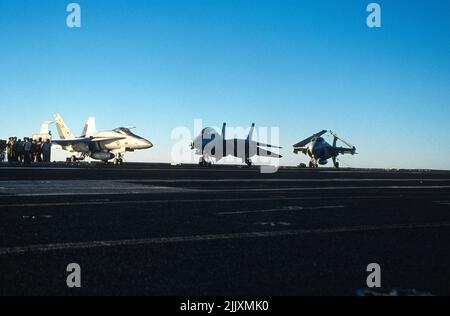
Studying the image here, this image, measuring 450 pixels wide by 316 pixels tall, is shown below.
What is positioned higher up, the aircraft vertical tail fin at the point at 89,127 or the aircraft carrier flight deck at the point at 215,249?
the aircraft vertical tail fin at the point at 89,127

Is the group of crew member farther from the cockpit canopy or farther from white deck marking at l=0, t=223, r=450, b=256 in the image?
white deck marking at l=0, t=223, r=450, b=256

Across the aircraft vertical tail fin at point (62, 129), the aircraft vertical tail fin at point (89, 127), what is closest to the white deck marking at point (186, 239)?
the aircraft vertical tail fin at point (89, 127)

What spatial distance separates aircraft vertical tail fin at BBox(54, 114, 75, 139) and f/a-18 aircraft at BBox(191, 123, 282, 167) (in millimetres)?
20001

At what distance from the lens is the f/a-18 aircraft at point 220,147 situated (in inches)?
1617

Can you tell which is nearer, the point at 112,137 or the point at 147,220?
the point at 147,220

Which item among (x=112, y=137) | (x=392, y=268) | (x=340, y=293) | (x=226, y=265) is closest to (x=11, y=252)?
(x=226, y=265)

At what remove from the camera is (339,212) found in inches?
385

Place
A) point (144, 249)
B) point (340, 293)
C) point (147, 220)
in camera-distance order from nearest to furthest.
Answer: point (340, 293)
point (144, 249)
point (147, 220)

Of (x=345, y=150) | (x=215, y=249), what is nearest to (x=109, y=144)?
(x=345, y=150)

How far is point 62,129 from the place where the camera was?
5603 cm

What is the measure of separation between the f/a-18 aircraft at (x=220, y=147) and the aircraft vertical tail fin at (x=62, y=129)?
20.0 m

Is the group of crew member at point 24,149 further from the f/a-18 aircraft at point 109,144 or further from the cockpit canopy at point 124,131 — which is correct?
the cockpit canopy at point 124,131
